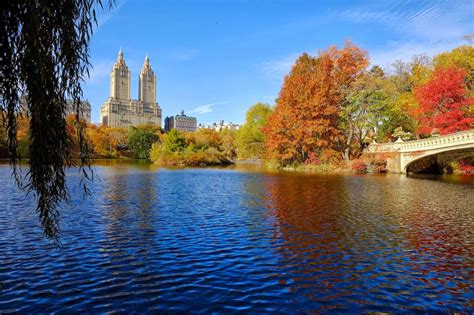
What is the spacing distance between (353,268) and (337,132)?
120 ft

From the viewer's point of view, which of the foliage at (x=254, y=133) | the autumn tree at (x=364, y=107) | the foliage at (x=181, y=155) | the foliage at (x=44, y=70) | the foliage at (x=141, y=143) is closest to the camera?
the foliage at (x=44, y=70)

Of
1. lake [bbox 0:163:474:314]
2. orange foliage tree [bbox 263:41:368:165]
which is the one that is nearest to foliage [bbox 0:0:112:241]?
lake [bbox 0:163:474:314]

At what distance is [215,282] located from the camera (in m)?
7.38

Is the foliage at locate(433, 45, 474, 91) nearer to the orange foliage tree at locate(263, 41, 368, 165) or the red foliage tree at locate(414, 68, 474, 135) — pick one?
the red foliage tree at locate(414, 68, 474, 135)

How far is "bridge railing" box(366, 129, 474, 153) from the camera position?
28875 millimetres

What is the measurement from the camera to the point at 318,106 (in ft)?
137

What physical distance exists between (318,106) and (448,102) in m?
13.1

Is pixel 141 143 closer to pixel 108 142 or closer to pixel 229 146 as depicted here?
pixel 108 142

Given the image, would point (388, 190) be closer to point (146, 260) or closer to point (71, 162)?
point (146, 260)

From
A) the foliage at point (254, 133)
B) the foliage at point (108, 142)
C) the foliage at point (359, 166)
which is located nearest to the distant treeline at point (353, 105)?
the foliage at point (359, 166)

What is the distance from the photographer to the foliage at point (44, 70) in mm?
3617

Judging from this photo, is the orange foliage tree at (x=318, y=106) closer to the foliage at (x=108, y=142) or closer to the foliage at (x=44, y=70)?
the foliage at (x=44, y=70)

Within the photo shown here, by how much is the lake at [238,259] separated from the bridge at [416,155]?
18.6 meters

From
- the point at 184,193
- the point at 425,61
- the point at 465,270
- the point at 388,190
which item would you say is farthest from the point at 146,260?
the point at 425,61
